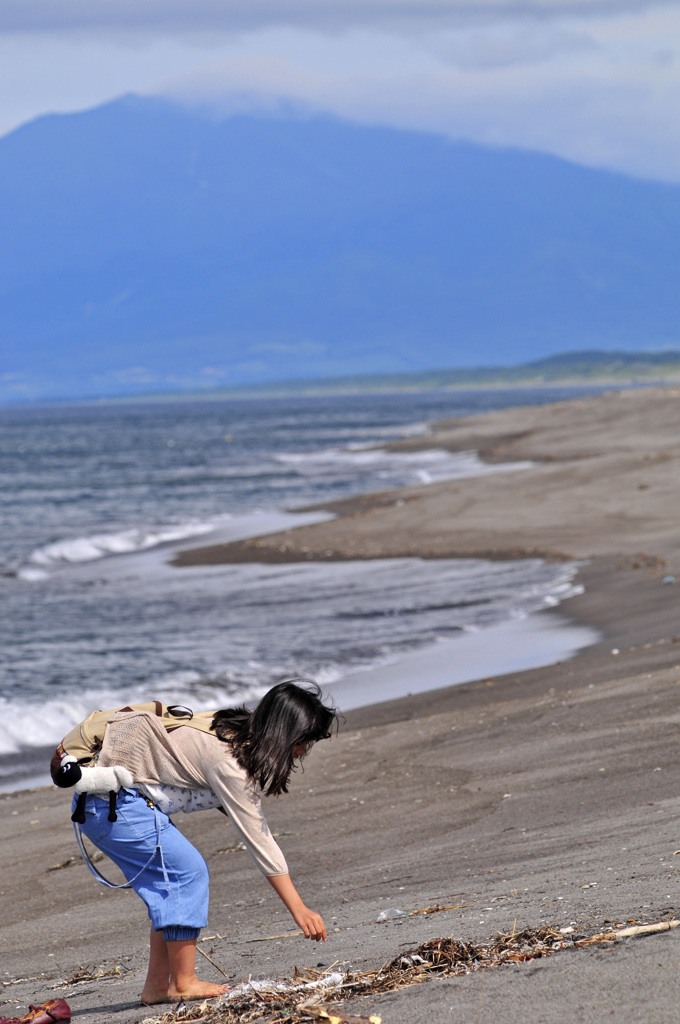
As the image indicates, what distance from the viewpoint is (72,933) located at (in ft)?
18.9

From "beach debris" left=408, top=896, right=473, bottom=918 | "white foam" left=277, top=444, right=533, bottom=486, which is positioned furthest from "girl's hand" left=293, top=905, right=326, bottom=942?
"white foam" left=277, top=444, right=533, bottom=486

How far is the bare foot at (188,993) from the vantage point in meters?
4.04

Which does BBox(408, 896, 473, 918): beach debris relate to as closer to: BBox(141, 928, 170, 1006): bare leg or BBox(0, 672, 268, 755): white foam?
BBox(141, 928, 170, 1006): bare leg

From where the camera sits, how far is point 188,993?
405 centimetres

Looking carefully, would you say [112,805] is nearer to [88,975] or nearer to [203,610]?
[88,975]

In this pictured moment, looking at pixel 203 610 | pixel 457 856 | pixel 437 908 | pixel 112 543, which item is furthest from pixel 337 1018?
pixel 112 543

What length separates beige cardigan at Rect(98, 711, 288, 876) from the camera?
3.89 m

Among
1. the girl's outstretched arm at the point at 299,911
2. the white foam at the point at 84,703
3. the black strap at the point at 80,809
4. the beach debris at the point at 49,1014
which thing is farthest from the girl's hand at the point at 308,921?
the white foam at the point at 84,703

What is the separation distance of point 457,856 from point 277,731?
2.58 meters

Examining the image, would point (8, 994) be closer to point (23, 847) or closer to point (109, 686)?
point (23, 847)

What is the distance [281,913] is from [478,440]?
163 ft

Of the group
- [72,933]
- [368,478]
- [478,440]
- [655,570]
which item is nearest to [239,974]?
[72,933]

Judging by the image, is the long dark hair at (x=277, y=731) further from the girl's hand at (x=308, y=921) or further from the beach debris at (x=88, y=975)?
the beach debris at (x=88, y=975)

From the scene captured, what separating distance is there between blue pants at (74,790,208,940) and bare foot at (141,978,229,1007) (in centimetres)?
18
